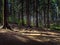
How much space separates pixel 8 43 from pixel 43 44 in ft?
6.57

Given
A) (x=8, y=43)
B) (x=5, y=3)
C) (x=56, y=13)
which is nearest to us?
(x=8, y=43)

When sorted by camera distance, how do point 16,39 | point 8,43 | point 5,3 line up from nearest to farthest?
point 8,43 < point 16,39 < point 5,3

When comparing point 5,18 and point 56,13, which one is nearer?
point 5,18

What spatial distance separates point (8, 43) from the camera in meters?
9.98

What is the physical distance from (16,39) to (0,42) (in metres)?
1.11

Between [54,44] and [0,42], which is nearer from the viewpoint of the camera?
[0,42]

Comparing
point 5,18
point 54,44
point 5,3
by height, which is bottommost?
point 54,44

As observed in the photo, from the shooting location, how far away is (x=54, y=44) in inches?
424

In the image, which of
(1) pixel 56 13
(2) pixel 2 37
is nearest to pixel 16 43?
(2) pixel 2 37

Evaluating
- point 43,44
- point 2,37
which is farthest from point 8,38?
point 43,44

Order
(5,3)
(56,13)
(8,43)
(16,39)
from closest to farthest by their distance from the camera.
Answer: (8,43)
(16,39)
(5,3)
(56,13)

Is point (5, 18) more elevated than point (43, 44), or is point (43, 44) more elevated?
point (5, 18)

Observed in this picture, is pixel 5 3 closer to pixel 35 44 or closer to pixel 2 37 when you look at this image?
pixel 2 37

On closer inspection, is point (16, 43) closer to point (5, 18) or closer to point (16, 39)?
A: point (16, 39)
